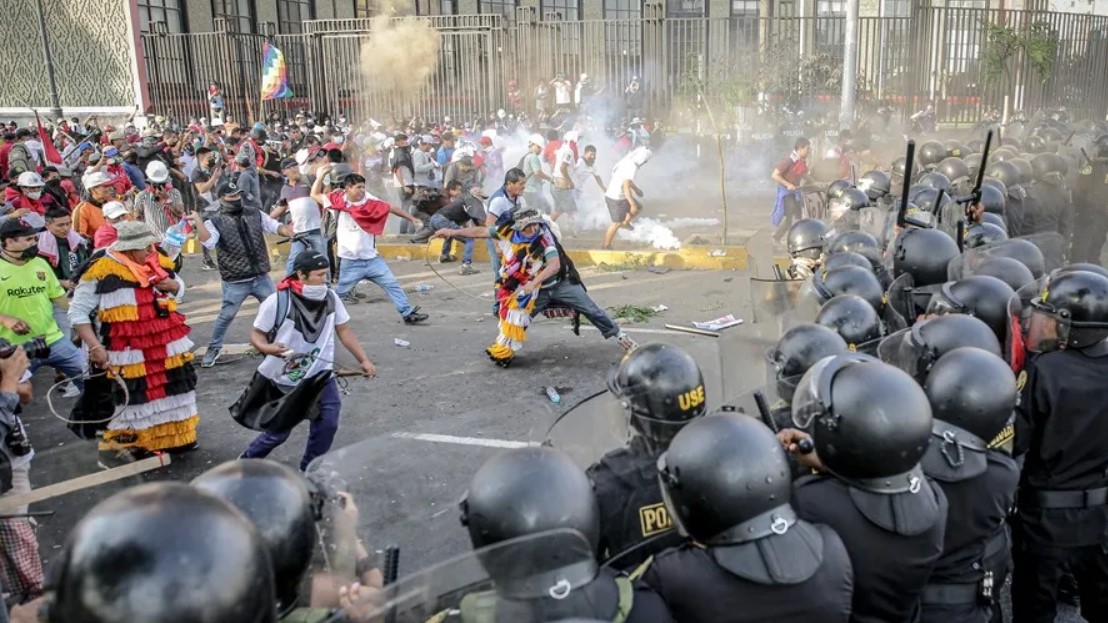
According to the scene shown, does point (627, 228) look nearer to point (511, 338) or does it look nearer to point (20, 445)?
point (511, 338)

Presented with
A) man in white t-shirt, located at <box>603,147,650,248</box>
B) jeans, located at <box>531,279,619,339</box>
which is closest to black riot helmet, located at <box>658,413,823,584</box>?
jeans, located at <box>531,279,619,339</box>

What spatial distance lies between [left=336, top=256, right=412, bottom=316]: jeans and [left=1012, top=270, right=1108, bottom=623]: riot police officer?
6.72 metres

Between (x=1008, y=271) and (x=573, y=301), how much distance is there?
12.4 ft

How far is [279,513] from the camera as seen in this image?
1.98m

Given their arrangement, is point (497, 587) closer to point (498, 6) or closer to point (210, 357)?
point (210, 357)

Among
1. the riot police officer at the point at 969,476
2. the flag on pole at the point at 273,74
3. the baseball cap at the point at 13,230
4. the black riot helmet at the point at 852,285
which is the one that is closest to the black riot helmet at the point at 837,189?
the black riot helmet at the point at 852,285

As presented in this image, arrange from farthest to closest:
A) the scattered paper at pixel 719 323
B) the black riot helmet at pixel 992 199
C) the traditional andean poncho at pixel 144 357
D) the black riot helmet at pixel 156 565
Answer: the scattered paper at pixel 719 323
the black riot helmet at pixel 992 199
the traditional andean poncho at pixel 144 357
the black riot helmet at pixel 156 565

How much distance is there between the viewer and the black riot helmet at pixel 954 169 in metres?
8.86

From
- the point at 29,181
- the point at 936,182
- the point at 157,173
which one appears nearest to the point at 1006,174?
the point at 936,182

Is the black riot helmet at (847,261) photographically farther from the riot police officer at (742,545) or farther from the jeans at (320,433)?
the jeans at (320,433)

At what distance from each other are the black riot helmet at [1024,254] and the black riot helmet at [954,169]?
3.59m

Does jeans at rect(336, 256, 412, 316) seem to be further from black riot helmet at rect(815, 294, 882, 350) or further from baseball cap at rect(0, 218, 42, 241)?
black riot helmet at rect(815, 294, 882, 350)

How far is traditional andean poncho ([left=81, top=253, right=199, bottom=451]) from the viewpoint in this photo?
5.61 metres

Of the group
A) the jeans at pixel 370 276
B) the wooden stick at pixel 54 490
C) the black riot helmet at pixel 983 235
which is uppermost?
the black riot helmet at pixel 983 235
